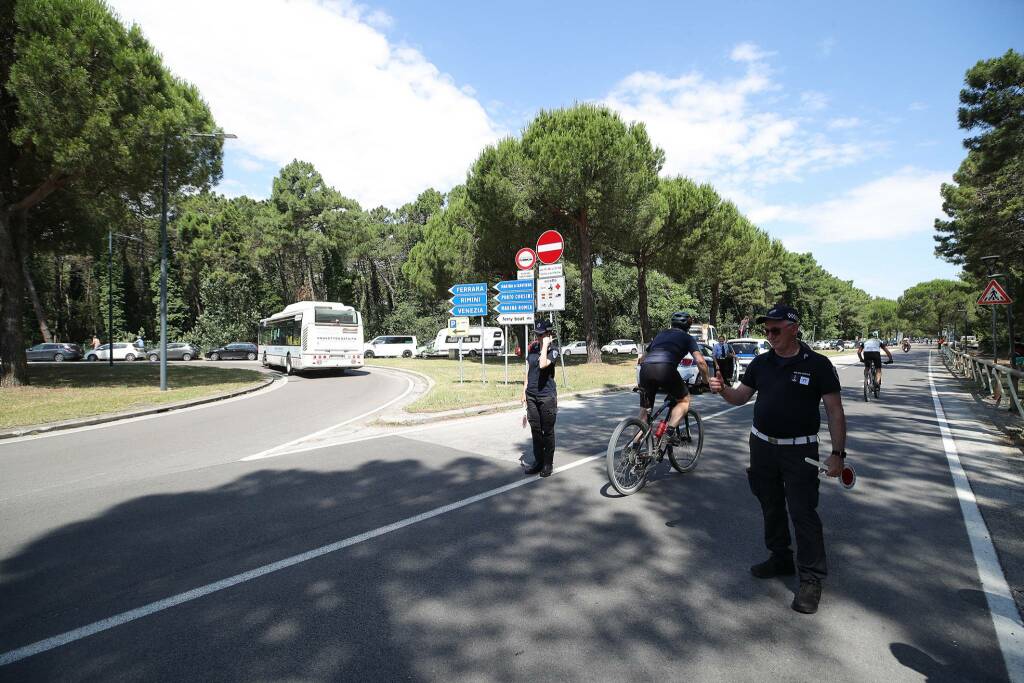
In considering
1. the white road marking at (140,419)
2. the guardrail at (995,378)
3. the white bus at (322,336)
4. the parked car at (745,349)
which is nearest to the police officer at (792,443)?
the guardrail at (995,378)

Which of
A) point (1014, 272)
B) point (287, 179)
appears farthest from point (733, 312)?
point (287, 179)

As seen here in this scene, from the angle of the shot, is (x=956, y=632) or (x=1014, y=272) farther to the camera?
(x=1014, y=272)

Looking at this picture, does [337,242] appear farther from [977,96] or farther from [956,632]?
[956,632]

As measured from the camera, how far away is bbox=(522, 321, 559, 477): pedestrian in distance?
6.01 m

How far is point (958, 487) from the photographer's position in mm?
5504

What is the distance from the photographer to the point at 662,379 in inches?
218

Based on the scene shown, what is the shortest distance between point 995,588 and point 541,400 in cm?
397

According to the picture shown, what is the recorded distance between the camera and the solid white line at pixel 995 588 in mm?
2645

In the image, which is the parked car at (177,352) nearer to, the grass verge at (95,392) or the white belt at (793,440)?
the grass verge at (95,392)

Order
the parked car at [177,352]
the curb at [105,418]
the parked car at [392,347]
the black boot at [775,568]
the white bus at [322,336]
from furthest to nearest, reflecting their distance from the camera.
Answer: the parked car at [392,347] < the parked car at [177,352] < the white bus at [322,336] < the curb at [105,418] < the black boot at [775,568]

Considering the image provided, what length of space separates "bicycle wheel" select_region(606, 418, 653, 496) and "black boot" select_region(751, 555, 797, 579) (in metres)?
1.79

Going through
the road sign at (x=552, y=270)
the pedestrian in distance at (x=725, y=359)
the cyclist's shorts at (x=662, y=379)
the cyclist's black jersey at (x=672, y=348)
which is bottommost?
Answer: the pedestrian in distance at (x=725, y=359)

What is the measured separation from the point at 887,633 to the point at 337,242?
50.2 meters

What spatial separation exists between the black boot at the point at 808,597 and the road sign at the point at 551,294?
1084cm
